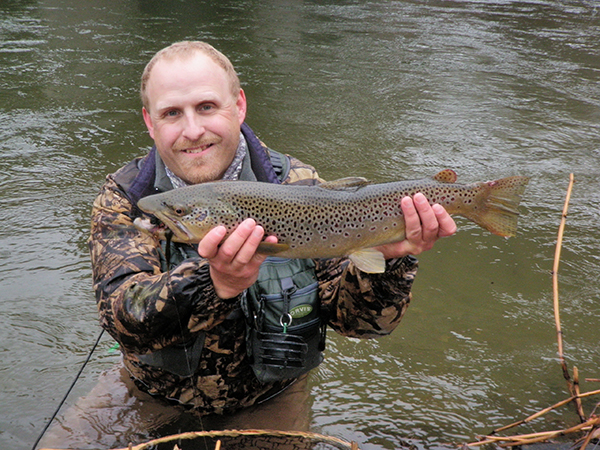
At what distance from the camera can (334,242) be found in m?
2.87

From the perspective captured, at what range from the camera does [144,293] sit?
2.83 metres

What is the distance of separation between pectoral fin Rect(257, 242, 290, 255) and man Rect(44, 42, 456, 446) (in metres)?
0.06

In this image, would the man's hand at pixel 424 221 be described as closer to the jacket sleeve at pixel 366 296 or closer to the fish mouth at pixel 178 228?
the jacket sleeve at pixel 366 296

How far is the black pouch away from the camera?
10.7 feet

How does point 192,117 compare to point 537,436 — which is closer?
point 192,117

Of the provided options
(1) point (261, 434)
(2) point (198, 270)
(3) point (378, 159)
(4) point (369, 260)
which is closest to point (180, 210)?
(2) point (198, 270)

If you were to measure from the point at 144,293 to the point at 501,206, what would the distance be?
1740 mm

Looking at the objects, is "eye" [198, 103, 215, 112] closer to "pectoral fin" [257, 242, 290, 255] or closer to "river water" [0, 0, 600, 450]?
"pectoral fin" [257, 242, 290, 255]

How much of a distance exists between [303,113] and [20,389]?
670cm

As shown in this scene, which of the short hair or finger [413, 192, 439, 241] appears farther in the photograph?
the short hair

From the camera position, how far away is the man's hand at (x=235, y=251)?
2.47 metres

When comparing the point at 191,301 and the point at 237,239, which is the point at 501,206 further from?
the point at 191,301

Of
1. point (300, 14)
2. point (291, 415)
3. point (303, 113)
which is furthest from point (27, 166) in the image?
point (300, 14)

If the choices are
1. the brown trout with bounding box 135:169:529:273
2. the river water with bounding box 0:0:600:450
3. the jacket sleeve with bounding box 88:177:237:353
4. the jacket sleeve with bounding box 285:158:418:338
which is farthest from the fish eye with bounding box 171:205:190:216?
the river water with bounding box 0:0:600:450
